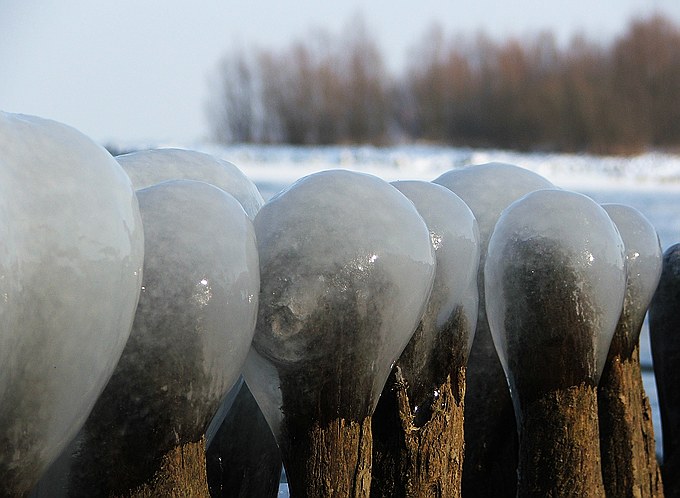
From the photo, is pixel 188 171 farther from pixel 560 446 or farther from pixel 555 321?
pixel 560 446

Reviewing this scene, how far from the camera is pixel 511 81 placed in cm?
2852

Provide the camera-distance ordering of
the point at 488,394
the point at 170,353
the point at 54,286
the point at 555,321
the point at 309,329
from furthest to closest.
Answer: the point at 488,394
the point at 555,321
the point at 309,329
the point at 170,353
the point at 54,286

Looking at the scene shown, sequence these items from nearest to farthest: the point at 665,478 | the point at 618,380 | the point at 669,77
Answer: the point at 618,380 < the point at 665,478 < the point at 669,77

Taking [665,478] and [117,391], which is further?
[665,478]

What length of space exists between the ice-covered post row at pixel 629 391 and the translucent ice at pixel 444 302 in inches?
23.3

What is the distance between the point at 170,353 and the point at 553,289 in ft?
3.69

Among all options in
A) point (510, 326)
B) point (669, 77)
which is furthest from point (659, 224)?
point (669, 77)

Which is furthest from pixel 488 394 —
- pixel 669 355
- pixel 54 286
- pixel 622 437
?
pixel 54 286

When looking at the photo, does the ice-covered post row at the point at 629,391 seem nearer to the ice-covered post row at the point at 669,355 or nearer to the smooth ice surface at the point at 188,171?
the ice-covered post row at the point at 669,355

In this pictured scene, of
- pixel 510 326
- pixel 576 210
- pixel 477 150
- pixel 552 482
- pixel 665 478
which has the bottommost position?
pixel 477 150

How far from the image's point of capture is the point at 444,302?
2648 mm

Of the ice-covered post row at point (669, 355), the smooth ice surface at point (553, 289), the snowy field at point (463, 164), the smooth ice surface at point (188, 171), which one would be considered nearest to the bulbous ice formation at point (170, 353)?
the smooth ice surface at point (188, 171)

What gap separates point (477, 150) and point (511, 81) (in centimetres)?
285

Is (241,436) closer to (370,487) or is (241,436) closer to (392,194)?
(370,487)
